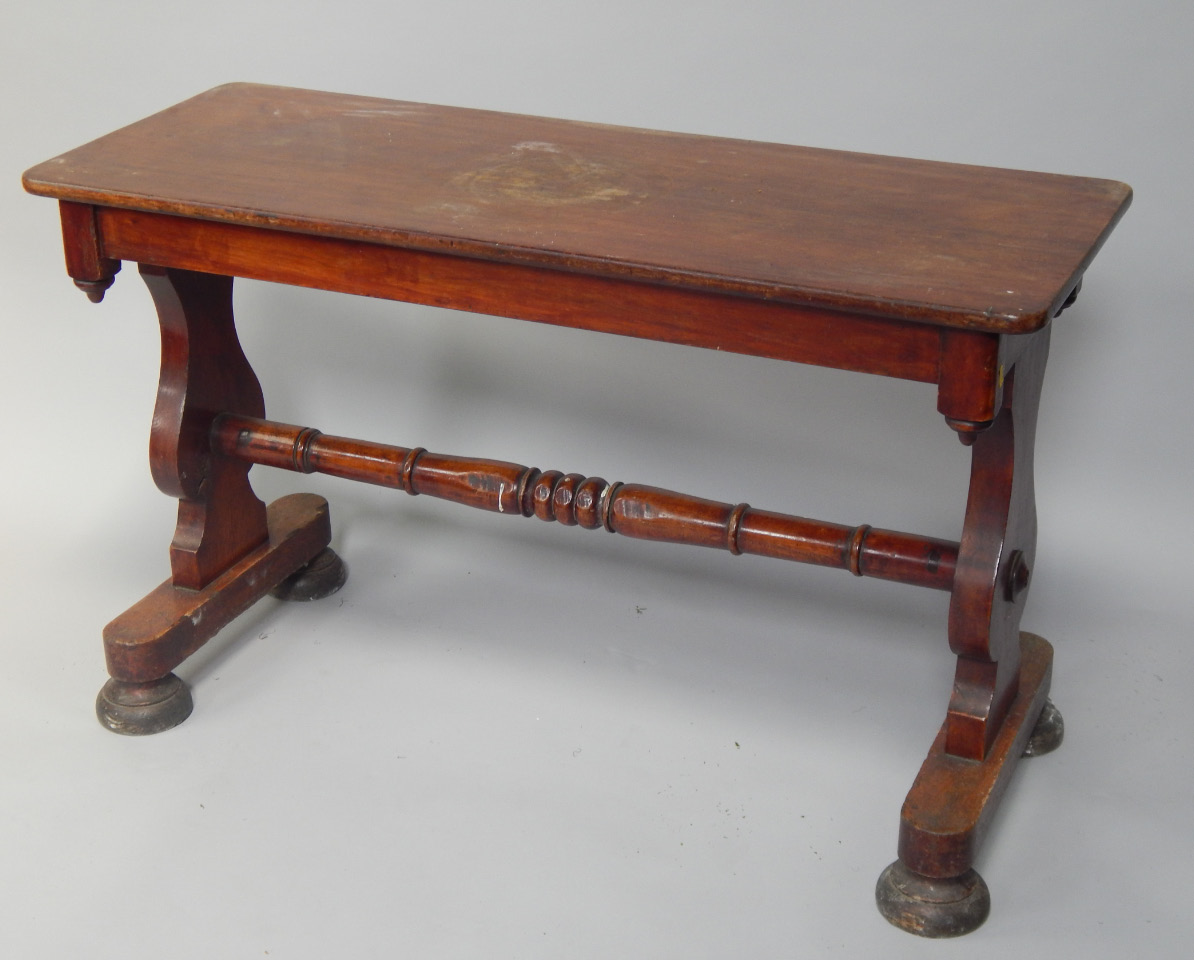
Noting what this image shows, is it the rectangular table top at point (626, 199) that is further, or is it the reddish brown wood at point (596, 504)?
the reddish brown wood at point (596, 504)

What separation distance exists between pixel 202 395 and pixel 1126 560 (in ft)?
6.50

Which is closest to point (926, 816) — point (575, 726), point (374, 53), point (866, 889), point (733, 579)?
point (866, 889)

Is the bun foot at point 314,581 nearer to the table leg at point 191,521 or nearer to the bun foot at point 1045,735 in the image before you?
the table leg at point 191,521

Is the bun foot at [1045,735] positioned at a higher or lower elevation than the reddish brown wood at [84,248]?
lower

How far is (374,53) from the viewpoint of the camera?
4.07 metres

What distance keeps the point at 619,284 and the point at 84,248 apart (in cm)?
100

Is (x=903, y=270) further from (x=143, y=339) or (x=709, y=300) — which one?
(x=143, y=339)

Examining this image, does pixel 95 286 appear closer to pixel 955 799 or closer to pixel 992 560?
pixel 992 560

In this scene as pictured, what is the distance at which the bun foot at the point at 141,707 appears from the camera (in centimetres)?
Result: 331

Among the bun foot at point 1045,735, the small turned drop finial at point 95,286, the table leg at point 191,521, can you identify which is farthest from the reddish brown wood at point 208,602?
the bun foot at point 1045,735

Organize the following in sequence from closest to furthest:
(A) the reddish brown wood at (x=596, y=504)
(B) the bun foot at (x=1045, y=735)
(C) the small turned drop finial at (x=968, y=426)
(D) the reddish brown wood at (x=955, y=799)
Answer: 1. (C) the small turned drop finial at (x=968, y=426)
2. (D) the reddish brown wood at (x=955, y=799)
3. (A) the reddish brown wood at (x=596, y=504)
4. (B) the bun foot at (x=1045, y=735)

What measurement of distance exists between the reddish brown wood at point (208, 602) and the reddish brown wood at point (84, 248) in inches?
25.0

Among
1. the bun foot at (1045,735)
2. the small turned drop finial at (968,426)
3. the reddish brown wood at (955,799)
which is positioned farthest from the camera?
the bun foot at (1045,735)

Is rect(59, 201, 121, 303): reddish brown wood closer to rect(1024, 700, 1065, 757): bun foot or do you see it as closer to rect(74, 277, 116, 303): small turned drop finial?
rect(74, 277, 116, 303): small turned drop finial
